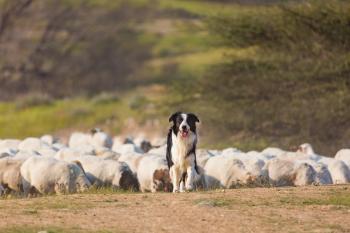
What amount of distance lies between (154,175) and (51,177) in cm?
173

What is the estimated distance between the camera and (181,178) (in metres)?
15.8

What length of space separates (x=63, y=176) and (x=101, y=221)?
5.37 metres

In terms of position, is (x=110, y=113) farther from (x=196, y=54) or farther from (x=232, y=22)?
(x=196, y=54)

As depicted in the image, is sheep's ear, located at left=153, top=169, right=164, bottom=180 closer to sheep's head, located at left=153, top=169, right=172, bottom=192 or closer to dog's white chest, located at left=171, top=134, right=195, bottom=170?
sheep's head, located at left=153, top=169, right=172, bottom=192

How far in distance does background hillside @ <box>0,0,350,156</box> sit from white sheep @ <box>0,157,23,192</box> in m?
13.0

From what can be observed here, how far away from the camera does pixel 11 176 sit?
17906mm

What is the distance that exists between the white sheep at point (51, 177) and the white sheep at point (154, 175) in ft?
3.87

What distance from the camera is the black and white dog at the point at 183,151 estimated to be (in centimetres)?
1555

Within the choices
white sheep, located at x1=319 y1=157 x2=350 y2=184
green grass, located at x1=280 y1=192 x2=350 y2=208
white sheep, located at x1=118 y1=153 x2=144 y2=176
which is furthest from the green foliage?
green grass, located at x1=280 y1=192 x2=350 y2=208

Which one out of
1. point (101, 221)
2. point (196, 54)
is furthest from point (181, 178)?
point (196, 54)

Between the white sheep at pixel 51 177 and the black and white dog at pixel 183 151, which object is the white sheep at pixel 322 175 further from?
the white sheep at pixel 51 177

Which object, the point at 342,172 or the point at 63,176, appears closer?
the point at 63,176

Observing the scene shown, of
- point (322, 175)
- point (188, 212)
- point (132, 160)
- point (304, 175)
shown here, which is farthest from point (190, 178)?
point (132, 160)

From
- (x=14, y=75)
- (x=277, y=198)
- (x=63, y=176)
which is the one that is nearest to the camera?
(x=277, y=198)
